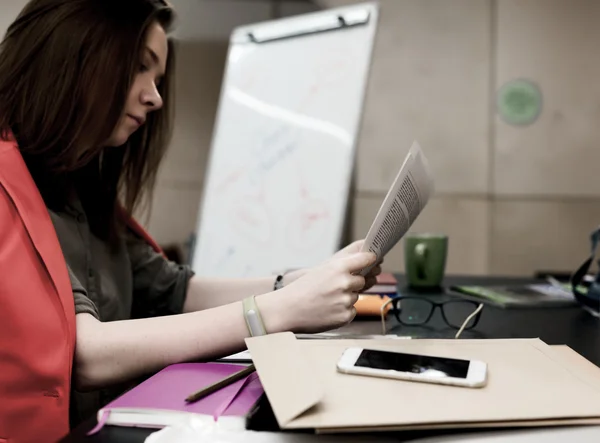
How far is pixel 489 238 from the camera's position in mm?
2408

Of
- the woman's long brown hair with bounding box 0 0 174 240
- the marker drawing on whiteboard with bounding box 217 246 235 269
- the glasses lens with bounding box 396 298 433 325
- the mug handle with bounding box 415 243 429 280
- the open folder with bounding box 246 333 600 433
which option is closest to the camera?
the open folder with bounding box 246 333 600 433

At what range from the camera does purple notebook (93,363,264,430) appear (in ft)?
1.47

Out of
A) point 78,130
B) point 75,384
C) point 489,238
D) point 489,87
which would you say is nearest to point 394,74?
point 489,87

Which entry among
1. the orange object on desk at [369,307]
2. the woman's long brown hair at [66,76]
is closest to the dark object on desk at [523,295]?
the orange object on desk at [369,307]

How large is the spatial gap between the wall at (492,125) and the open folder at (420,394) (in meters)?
1.83

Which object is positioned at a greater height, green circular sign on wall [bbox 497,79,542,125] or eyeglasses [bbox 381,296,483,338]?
green circular sign on wall [bbox 497,79,542,125]

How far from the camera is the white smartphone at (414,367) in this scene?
0.49 meters

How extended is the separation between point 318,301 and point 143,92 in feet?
1.43

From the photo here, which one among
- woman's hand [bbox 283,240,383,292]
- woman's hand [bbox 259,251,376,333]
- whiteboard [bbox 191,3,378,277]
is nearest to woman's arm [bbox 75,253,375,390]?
woman's hand [bbox 259,251,376,333]

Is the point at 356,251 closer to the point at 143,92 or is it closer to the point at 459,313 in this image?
the point at 459,313

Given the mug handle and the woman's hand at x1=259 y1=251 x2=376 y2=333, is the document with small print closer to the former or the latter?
the woman's hand at x1=259 y1=251 x2=376 y2=333

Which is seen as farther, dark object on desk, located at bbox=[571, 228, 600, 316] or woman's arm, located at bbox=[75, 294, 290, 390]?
dark object on desk, located at bbox=[571, 228, 600, 316]

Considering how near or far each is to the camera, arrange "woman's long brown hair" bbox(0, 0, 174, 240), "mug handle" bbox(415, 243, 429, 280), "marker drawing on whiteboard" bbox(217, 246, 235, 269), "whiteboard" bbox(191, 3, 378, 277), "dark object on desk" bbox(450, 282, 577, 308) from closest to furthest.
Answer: "woman's long brown hair" bbox(0, 0, 174, 240) < "dark object on desk" bbox(450, 282, 577, 308) < "mug handle" bbox(415, 243, 429, 280) < "whiteboard" bbox(191, 3, 378, 277) < "marker drawing on whiteboard" bbox(217, 246, 235, 269)

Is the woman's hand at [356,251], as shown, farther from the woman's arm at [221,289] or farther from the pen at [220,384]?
the pen at [220,384]
